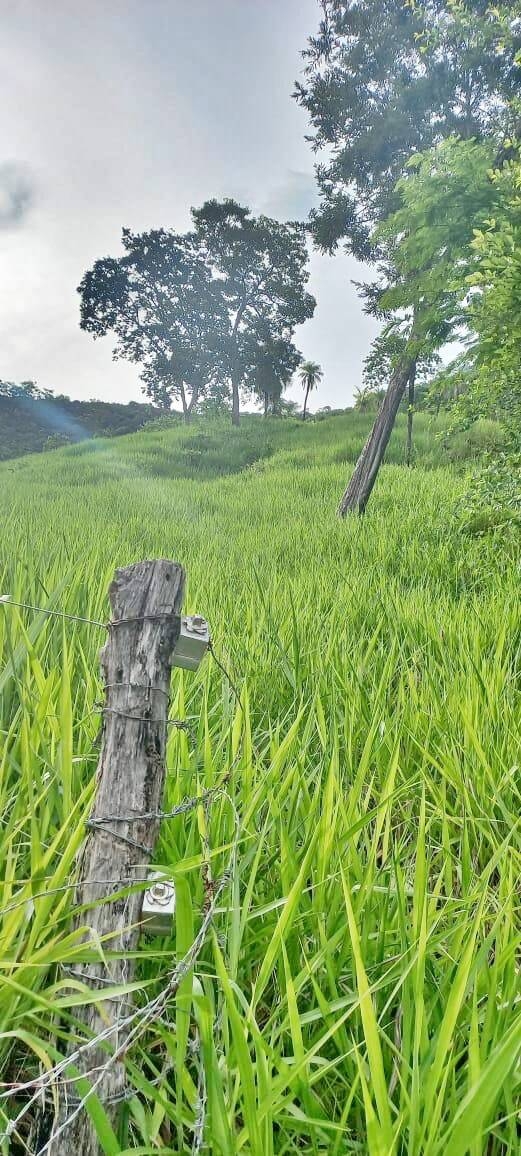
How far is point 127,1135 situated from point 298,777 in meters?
Answer: 0.67

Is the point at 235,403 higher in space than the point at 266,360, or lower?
lower

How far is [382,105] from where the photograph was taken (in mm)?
9141

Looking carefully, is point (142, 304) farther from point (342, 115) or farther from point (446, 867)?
point (446, 867)

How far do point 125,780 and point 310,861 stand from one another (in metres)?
0.42

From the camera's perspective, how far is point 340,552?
4.87 metres

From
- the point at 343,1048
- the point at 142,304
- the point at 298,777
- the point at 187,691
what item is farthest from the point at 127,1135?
the point at 142,304

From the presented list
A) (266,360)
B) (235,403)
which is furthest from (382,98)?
(266,360)

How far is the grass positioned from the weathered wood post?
0.05 meters

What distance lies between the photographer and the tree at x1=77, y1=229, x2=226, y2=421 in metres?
28.7

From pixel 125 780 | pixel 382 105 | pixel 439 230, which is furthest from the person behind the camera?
pixel 382 105

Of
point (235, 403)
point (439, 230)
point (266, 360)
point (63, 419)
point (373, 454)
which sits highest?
point (266, 360)

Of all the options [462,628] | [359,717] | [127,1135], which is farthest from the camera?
[462,628]

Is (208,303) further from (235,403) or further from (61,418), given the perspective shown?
(61,418)

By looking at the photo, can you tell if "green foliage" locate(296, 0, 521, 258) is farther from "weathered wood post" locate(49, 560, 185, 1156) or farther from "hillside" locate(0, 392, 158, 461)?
"hillside" locate(0, 392, 158, 461)
